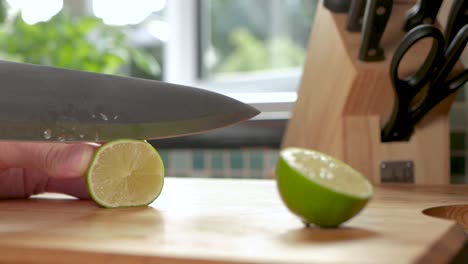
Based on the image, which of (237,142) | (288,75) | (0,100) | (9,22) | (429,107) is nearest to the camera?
(0,100)

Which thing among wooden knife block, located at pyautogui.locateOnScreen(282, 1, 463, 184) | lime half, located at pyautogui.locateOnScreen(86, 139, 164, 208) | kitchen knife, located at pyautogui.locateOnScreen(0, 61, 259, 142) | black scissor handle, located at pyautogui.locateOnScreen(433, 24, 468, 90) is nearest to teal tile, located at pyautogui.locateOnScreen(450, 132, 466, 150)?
wooden knife block, located at pyautogui.locateOnScreen(282, 1, 463, 184)

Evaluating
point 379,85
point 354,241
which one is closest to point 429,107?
point 379,85

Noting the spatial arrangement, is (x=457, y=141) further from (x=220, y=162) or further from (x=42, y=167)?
(x=42, y=167)

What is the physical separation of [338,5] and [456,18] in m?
0.20

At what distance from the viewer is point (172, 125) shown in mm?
859

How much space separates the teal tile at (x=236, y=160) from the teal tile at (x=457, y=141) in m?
0.47

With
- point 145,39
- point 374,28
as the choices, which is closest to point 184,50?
point 145,39

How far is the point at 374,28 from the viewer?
102 centimetres

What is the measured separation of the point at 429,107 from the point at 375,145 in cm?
11

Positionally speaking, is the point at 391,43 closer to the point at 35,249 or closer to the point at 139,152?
the point at 139,152

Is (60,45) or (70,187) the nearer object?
(70,187)

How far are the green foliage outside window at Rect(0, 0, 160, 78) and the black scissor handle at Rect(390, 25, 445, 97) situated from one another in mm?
1122

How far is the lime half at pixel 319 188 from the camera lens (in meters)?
0.60

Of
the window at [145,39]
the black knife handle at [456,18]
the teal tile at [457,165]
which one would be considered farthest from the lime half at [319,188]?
the window at [145,39]
